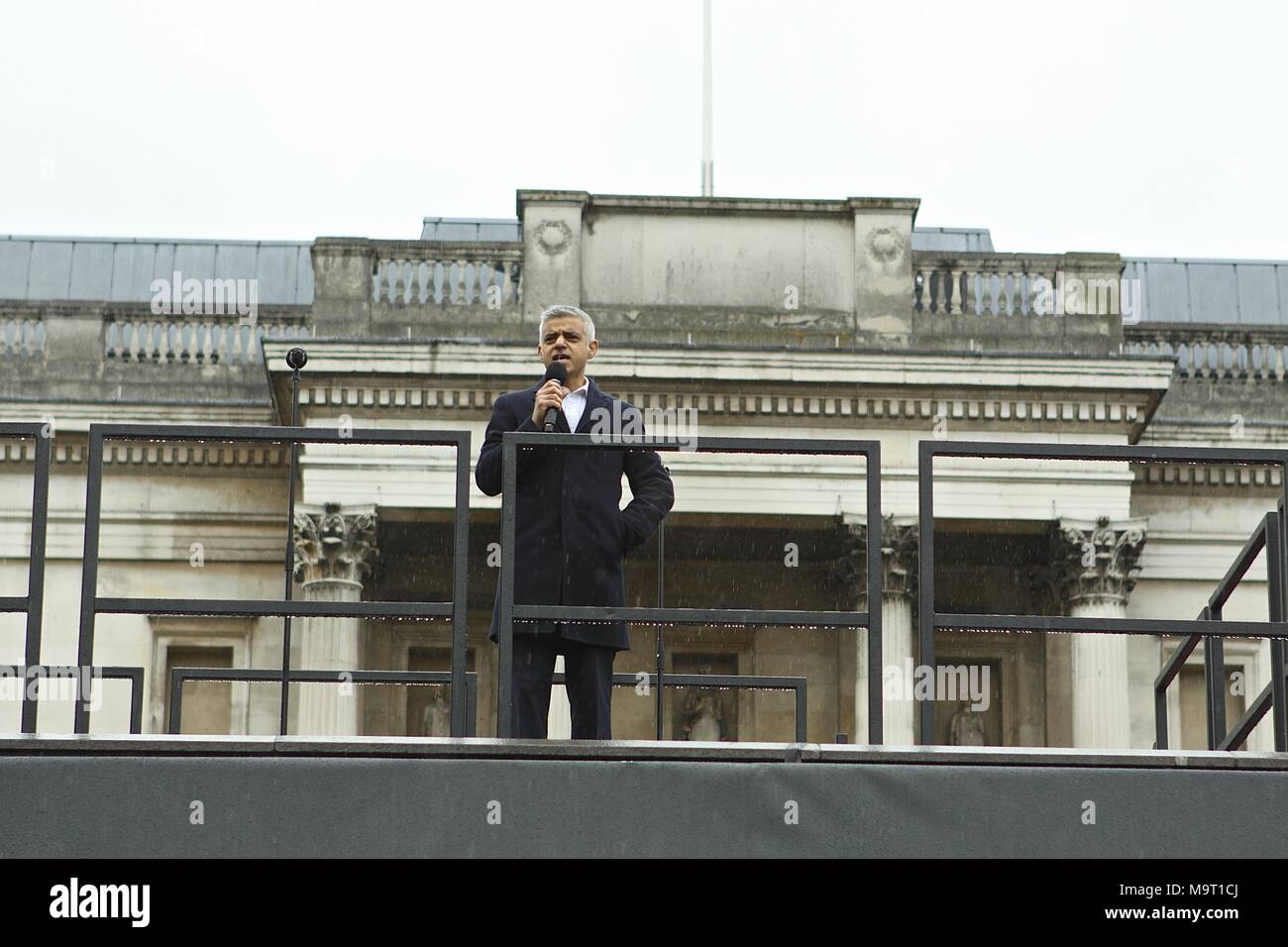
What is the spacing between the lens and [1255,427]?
104 feet

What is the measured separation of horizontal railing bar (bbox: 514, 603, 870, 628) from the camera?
327 inches

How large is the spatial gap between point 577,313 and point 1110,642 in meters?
20.9

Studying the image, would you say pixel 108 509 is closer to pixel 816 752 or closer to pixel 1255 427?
pixel 1255 427

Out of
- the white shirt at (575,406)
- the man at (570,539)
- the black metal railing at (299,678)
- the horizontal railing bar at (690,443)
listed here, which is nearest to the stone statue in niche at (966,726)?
the black metal railing at (299,678)

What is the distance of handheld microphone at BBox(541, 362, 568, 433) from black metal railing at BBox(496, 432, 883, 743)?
0.95 ft

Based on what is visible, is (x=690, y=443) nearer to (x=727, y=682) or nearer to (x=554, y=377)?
(x=554, y=377)

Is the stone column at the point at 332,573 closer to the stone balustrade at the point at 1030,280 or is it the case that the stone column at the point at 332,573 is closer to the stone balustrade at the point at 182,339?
the stone balustrade at the point at 182,339

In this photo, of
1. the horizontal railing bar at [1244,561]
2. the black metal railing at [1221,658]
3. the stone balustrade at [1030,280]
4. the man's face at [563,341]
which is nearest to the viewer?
the man's face at [563,341]

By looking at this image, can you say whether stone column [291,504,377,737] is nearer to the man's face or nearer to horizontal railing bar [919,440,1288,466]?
the man's face

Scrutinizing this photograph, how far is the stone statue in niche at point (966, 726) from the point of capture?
31266 mm

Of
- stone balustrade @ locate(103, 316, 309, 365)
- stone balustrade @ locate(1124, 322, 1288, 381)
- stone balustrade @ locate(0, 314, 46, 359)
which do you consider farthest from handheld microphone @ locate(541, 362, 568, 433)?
stone balustrade @ locate(0, 314, 46, 359)

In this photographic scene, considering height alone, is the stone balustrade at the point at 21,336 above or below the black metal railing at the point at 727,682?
above

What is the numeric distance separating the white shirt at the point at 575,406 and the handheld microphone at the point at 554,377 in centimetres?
14
